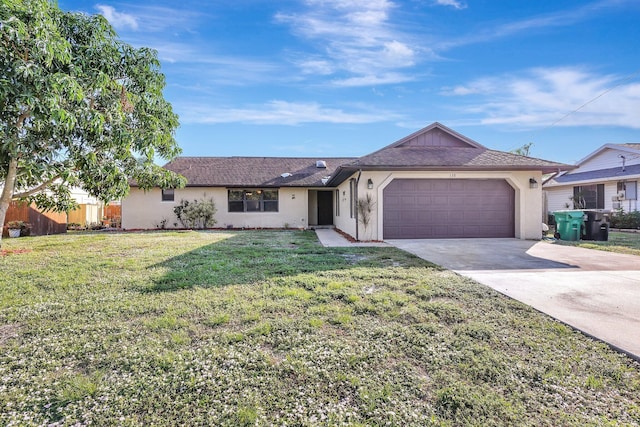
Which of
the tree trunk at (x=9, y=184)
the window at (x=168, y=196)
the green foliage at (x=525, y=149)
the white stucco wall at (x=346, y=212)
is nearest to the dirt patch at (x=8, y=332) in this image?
the tree trunk at (x=9, y=184)

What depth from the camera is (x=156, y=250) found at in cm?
927

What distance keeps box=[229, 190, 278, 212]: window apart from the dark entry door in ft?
9.94

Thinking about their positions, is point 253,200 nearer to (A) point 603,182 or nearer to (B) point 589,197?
(A) point 603,182

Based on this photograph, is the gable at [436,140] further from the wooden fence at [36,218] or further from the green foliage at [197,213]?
the wooden fence at [36,218]

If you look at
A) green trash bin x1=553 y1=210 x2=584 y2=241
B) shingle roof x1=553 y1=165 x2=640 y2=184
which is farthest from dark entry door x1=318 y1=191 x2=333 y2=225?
shingle roof x1=553 y1=165 x2=640 y2=184

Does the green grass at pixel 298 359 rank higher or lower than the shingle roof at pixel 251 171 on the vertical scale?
lower

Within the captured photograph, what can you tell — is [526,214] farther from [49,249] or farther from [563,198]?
[49,249]

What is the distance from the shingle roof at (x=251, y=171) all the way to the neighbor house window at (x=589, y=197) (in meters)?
14.3

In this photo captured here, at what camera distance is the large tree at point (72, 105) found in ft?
16.6

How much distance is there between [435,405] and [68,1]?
34.9ft

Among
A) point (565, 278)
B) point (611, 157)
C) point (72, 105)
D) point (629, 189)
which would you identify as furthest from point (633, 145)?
point (72, 105)

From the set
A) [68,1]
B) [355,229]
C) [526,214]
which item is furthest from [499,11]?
[68,1]

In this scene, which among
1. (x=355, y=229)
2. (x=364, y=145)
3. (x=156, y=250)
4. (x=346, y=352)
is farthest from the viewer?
(x=364, y=145)

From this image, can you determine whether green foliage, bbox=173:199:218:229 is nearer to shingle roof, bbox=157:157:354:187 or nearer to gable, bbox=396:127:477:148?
shingle roof, bbox=157:157:354:187
